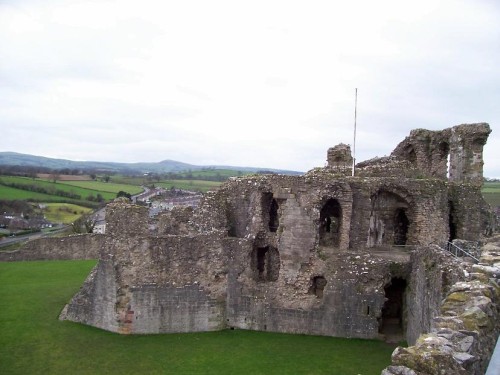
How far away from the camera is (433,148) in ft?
78.1

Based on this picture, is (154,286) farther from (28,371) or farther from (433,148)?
(433,148)

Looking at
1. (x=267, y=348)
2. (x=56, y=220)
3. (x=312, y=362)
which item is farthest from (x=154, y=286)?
(x=56, y=220)

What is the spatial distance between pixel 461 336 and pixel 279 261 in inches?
513

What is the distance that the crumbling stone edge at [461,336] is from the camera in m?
5.24

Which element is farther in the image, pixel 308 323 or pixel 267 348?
pixel 308 323

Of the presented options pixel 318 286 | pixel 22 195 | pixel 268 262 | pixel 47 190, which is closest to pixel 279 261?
pixel 268 262

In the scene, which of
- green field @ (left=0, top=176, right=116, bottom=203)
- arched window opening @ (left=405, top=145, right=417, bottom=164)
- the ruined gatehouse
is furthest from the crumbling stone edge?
green field @ (left=0, top=176, right=116, bottom=203)

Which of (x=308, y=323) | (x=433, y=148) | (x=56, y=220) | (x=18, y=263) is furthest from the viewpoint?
(x=56, y=220)

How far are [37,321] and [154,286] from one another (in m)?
4.43

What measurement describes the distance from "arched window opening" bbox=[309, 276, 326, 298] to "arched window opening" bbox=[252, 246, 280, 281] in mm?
1684

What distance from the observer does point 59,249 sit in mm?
32750

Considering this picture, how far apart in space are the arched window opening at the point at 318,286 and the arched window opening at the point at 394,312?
6.66ft

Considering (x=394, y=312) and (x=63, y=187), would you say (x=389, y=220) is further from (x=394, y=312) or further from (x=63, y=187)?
(x=63, y=187)

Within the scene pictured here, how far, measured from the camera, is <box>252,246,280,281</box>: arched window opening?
62.1 feet
